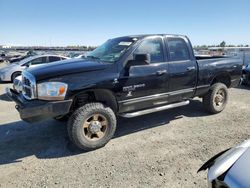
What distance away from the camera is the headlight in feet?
11.6

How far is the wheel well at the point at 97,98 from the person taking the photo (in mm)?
3990

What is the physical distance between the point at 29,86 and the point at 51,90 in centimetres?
53

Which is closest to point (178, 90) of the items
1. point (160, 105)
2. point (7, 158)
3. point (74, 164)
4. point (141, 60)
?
point (160, 105)

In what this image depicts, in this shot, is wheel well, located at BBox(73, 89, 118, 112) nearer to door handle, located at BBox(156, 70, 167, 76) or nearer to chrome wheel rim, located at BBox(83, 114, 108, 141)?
chrome wheel rim, located at BBox(83, 114, 108, 141)

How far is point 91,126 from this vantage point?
3934 mm

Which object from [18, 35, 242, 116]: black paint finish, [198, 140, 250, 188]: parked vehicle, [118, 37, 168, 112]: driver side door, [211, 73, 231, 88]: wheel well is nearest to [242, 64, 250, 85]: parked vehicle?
[211, 73, 231, 88]: wheel well

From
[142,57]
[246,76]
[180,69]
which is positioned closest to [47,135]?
[142,57]

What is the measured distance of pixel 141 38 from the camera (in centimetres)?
454

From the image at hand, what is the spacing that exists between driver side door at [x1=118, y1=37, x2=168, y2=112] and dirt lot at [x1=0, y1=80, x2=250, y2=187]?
691 millimetres

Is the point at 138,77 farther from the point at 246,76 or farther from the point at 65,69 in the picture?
the point at 246,76

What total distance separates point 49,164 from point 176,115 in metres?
3.43

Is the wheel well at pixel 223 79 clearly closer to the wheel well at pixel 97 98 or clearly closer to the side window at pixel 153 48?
the side window at pixel 153 48

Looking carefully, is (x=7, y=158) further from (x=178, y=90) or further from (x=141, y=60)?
(x=178, y=90)

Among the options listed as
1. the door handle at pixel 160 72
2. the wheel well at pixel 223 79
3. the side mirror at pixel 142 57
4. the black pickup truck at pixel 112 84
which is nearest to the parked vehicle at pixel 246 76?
the wheel well at pixel 223 79
